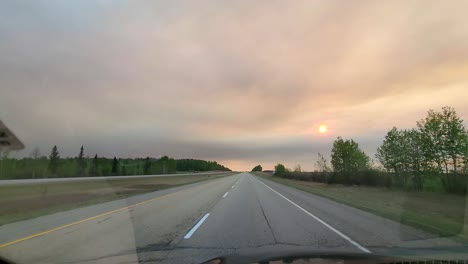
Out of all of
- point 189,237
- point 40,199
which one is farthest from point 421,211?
point 40,199

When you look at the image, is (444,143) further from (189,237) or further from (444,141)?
(189,237)

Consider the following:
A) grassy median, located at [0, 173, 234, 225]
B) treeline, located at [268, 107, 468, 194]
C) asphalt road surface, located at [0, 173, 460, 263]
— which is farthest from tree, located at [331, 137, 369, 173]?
asphalt road surface, located at [0, 173, 460, 263]

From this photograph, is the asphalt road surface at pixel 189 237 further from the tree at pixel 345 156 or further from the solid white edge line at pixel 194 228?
the tree at pixel 345 156

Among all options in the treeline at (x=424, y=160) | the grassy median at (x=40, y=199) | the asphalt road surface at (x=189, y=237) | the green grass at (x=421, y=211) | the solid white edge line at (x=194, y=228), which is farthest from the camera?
the treeline at (x=424, y=160)

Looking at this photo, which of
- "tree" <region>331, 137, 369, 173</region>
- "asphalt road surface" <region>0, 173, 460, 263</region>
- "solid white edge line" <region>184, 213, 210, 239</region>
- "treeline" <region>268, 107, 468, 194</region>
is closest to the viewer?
"asphalt road surface" <region>0, 173, 460, 263</region>

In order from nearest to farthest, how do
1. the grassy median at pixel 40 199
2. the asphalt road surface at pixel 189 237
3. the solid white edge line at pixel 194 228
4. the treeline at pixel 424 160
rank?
1. the asphalt road surface at pixel 189 237
2. the solid white edge line at pixel 194 228
3. the grassy median at pixel 40 199
4. the treeline at pixel 424 160

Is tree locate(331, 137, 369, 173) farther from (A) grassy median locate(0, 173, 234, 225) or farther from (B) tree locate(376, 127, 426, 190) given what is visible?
(A) grassy median locate(0, 173, 234, 225)

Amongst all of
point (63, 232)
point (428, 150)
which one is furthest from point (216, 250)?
point (428, 150)

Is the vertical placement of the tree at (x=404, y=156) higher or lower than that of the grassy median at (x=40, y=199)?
higher

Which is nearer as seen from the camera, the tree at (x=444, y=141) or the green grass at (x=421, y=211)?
the green grass at (x=421, y=211)

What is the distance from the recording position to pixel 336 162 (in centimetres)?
8681

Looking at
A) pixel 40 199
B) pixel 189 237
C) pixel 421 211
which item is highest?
pixel 40 199

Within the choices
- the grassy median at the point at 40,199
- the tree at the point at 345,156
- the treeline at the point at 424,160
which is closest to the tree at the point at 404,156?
the treeline at the point at 424,160

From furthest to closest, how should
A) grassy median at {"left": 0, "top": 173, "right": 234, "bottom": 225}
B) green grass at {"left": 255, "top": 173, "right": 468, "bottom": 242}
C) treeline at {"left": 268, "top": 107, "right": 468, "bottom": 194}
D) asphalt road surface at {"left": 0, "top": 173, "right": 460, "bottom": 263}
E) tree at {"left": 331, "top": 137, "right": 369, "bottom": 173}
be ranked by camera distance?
tree at {"left": 331, "top": 137, "right": 369, "bottom": 173}, treeline at {"left": 268, "top": 107, "right": 468, "bottom": 194}, grassy median at {"left": 0, "top": 173, "right": 234, "bottom": 225}, green grass at {"left": 255, "top": 173, "right": 468, "bottom": 242}, asphalt road surface at {"left": 0, "top": 173, "right": 460, "bottom": 263}
